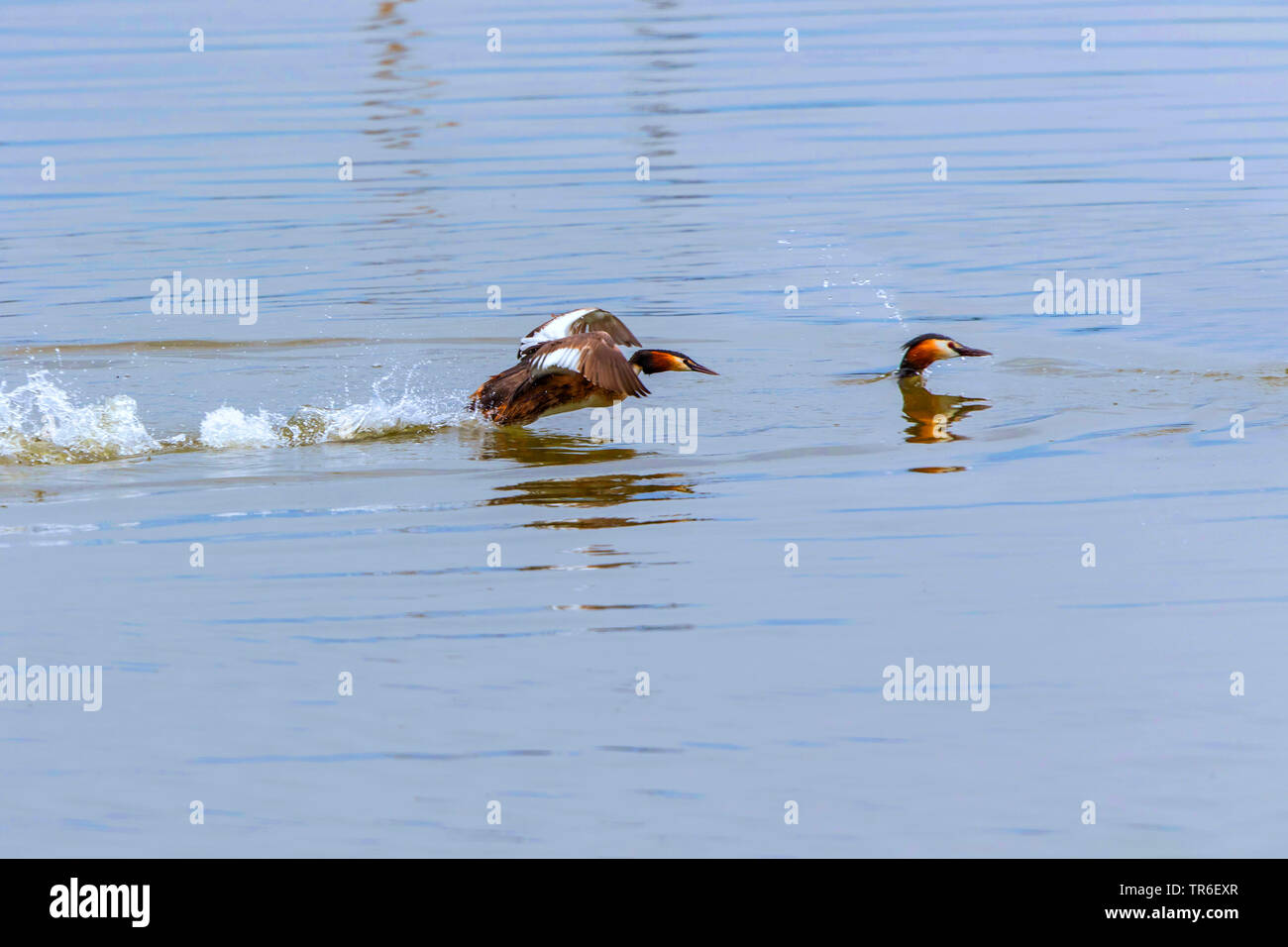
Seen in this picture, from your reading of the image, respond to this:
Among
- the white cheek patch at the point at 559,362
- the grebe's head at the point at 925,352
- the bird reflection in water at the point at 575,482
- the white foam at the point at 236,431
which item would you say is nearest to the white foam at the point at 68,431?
the white foam at the point at 236,431

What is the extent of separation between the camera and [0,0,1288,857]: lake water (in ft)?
17.5

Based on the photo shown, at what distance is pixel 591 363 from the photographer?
9703 millimetres

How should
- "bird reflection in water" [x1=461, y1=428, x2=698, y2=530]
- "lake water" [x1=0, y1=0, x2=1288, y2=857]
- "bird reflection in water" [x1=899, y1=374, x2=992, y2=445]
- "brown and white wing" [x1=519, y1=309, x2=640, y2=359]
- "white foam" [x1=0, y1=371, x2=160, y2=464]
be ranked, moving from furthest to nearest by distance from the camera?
"brown and white wing" [x1=519, y1=309, x2=640, y2=359]
"bird reflection in water" [x1=899, y1=374, x2=992, y2=445]
"white foam" [x1=0, y1=371, x2=160, y2=464]
"bird reflection in water" [x1=461, y1=428, x2=698, y2=530]
"lake water" [x1=0, y1=0, x2=1288, y2=857]

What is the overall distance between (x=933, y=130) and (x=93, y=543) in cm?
1447

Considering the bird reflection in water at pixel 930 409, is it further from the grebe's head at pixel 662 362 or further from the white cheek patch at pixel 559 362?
the white cheek patch at pixel 559 362

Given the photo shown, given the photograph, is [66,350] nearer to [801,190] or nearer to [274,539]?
[274,539]

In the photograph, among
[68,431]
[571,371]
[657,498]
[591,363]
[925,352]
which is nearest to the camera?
[657,498]

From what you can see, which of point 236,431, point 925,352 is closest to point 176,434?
point 236,431

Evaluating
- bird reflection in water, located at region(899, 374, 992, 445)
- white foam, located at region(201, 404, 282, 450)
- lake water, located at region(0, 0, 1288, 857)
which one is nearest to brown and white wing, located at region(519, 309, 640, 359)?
lake water, located at region(0, 0, 1288, 857)

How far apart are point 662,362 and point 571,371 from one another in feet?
2.29

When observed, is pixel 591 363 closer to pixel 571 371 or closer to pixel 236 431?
pixel 571 371

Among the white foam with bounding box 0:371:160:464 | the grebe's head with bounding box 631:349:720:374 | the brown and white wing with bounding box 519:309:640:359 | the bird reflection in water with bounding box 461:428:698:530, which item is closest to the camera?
the bird reflection in water with bounding box 461:428:698:530

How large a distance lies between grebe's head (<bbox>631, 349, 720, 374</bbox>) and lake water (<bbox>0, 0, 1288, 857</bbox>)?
226 mm

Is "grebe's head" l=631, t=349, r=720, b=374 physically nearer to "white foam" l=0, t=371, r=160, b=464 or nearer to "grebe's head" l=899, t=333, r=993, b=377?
"grebe's head" l=899, t=333, r=993, b=377
